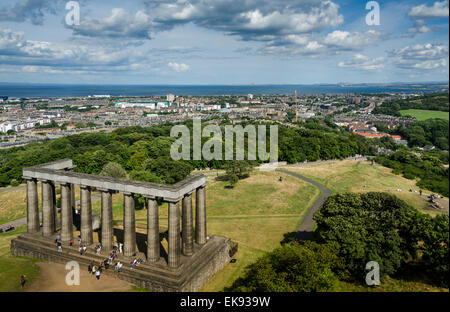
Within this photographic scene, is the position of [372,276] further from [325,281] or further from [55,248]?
[55,248]

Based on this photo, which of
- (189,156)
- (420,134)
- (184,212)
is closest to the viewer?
(184,212)

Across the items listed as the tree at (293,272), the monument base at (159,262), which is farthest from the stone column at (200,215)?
the tree at (293,272)

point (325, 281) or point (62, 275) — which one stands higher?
point (325, 281)

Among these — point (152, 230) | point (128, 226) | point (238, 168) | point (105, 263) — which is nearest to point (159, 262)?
point (152, 230)

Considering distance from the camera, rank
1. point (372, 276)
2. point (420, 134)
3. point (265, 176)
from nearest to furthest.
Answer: point (372, 276), point (265, 176), point (420, 134)

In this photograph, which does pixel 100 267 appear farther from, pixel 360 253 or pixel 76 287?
pixel 360 253

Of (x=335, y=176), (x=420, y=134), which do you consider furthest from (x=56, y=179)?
(x=420, y=134)
